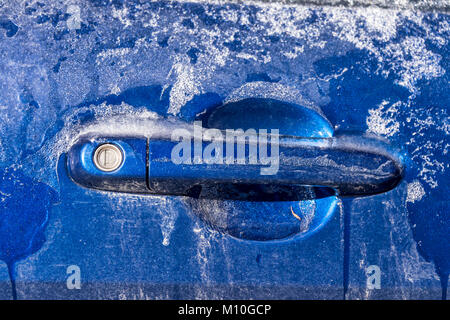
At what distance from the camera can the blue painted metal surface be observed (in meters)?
0.72

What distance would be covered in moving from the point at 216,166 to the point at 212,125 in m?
0.07

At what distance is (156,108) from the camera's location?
739 mm

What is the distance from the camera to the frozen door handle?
0.72m

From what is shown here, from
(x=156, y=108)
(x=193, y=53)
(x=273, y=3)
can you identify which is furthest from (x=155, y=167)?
(x=273, y=3)

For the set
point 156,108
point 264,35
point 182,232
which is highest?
point 264,35

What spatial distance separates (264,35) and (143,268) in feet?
1.39

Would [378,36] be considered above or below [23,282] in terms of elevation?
above

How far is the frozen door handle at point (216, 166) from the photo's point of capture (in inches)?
28.3

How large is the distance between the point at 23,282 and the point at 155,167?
10.8 inches

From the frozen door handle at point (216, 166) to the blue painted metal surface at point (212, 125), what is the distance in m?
0.02

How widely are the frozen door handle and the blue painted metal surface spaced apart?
0.02 metres

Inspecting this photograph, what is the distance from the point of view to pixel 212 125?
29.5 inches

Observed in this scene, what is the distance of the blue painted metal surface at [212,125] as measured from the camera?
72 centimetres
